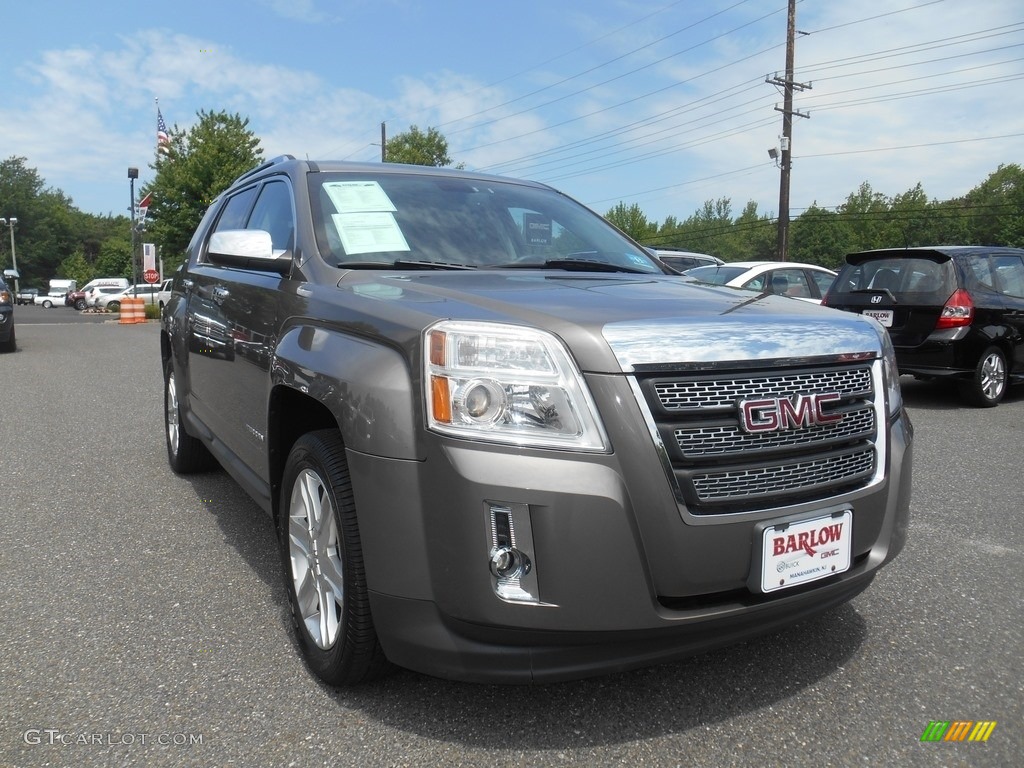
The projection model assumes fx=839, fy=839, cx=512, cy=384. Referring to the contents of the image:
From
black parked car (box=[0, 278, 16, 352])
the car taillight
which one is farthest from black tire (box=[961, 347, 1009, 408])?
black parked car (box=[0, 278, 16, 352])

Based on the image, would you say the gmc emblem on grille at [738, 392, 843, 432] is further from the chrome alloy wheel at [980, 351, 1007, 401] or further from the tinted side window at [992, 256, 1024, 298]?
the tinted side window at [992, 256, 1024, 298]

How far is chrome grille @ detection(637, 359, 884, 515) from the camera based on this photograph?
2.03 meters

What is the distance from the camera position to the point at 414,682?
8.21ft

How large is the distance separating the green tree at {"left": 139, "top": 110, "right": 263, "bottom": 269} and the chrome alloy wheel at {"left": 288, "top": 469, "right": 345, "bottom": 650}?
37670 mm

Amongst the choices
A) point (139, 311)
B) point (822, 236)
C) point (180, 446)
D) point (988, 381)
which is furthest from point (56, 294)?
point (822, 236)

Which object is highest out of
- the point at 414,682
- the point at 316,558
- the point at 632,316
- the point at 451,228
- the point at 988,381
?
the point at 451,228

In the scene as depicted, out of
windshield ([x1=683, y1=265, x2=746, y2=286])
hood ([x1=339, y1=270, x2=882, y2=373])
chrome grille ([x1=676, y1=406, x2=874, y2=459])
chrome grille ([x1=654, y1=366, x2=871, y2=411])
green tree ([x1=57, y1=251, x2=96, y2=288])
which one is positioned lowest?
chrome grille ([x1=676, y1=406, x2=874, y2=459])

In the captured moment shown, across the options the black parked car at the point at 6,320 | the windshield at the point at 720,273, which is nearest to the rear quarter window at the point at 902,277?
the windshield at the point at 720,273

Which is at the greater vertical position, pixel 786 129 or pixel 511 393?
pixel 786 129

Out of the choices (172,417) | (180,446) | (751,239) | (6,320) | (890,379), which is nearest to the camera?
(890,379)

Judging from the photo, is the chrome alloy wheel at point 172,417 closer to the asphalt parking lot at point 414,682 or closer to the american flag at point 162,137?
the asphalt parking lot at point 414,682

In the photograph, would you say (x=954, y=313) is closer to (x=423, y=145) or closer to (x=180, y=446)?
(x=180, y=446)

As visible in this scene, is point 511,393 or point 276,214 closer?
point 511,393

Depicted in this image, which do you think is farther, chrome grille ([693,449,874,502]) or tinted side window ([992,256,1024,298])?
tinted side window ([992,256,1024,298])
